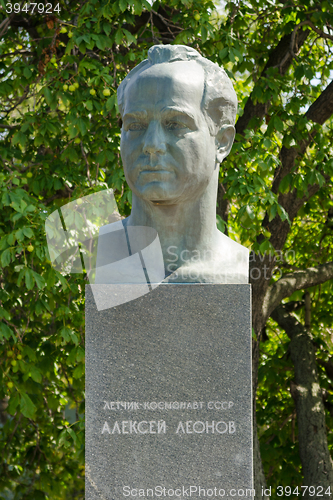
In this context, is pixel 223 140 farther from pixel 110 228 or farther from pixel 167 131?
pixel 110 228

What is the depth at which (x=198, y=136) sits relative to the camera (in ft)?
9.72

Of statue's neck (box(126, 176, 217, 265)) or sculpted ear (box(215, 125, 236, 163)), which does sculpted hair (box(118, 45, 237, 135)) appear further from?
statue's neck (box(126, 176, 217, 265))

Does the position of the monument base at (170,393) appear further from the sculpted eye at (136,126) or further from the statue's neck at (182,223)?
the sculpted eye at (136,126)

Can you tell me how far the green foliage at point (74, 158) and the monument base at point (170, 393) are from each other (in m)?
1.40

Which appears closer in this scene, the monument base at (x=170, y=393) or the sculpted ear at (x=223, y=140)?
the monument base at (x=170, y=393)

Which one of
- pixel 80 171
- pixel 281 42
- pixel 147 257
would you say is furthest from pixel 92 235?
pixel 281 42

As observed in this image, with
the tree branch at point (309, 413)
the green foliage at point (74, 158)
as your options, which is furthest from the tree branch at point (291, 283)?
the tree branch at point (309, 413)

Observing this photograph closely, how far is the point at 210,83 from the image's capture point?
3027 millimetres

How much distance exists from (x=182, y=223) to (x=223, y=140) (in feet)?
1.53

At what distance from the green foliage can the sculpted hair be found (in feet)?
4.63

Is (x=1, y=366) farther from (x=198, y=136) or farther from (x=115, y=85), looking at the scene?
(x=198, y=136)

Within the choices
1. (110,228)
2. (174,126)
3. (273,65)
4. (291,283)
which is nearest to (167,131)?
(174,126)

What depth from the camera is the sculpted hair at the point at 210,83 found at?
3010 mm

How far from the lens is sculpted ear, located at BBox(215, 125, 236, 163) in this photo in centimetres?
315
